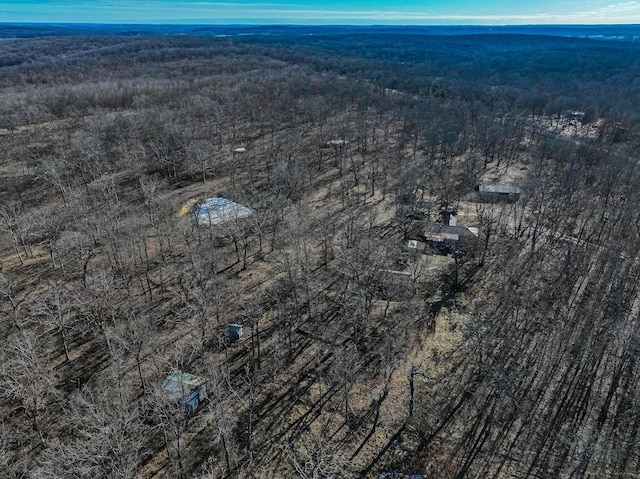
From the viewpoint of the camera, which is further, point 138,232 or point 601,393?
point 138,232

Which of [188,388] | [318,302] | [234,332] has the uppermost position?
[188,388]

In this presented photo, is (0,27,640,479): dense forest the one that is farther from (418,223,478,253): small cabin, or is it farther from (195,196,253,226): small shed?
(195,196,253,226): small shed

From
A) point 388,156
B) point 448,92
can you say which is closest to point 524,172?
point 388,156

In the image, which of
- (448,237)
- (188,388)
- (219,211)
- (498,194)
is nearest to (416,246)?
(448,237)

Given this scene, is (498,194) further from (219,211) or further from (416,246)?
(219,211)

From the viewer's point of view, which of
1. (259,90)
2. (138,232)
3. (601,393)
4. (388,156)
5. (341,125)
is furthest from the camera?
(259,90)

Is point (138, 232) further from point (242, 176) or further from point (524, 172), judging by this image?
point (524, 172)
